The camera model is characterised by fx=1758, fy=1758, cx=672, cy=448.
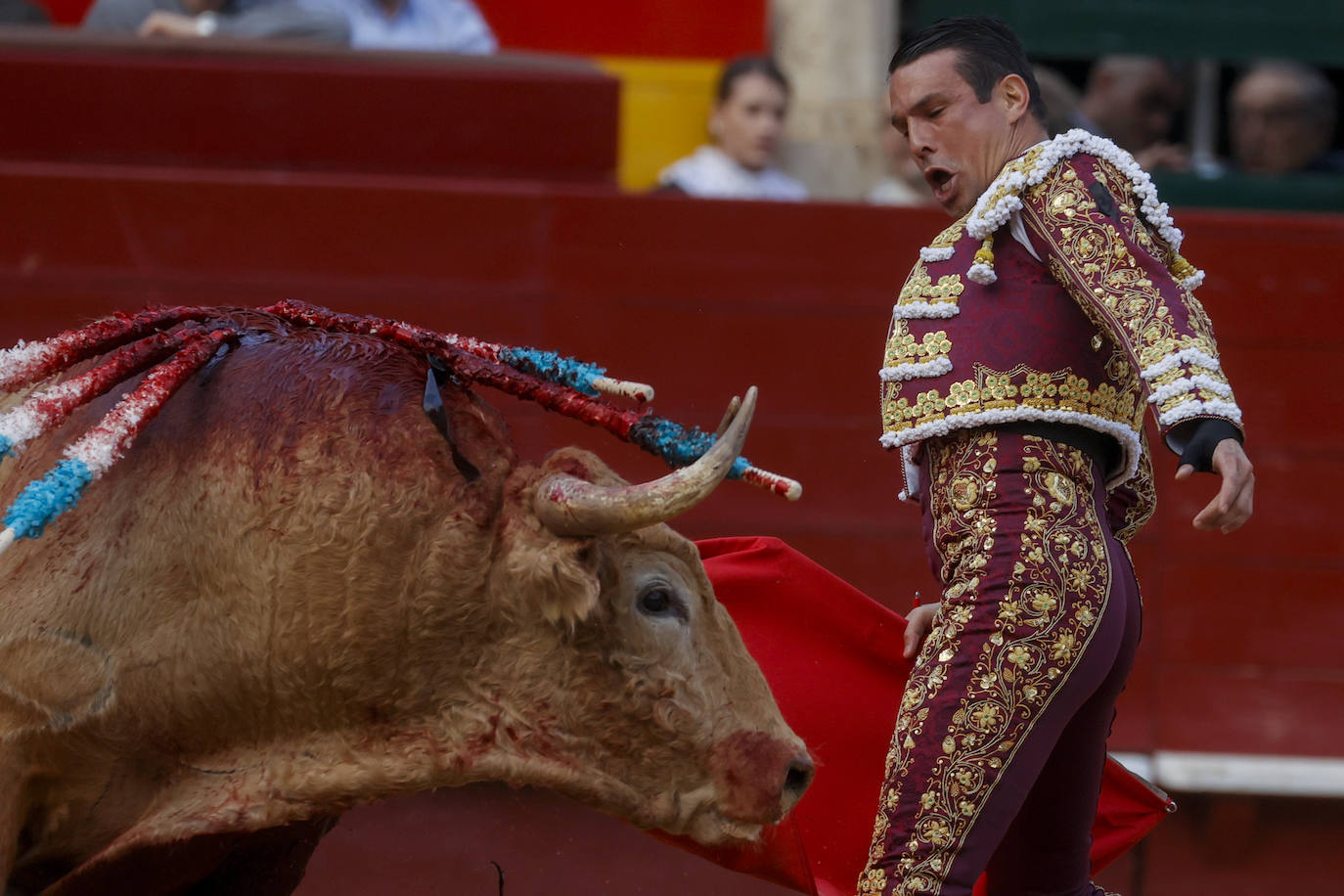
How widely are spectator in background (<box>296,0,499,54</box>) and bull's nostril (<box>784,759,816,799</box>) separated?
115 inches

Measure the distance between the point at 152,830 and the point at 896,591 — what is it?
7.50 ft

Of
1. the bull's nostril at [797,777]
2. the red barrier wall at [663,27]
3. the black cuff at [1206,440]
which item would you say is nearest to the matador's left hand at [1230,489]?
the black cuff at [1206,440]

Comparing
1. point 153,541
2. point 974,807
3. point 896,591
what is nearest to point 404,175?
point 896,591

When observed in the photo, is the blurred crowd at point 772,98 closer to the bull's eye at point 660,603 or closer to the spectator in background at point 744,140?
the spectator in background at point 744,140

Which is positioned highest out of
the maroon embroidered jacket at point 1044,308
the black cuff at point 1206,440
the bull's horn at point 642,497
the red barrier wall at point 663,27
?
the red barrier wall at point 663,27

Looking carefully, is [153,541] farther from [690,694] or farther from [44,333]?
[44,333]

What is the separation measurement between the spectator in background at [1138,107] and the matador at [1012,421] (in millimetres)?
2761

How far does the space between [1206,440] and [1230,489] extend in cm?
8

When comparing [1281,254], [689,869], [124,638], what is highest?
[1281,254]

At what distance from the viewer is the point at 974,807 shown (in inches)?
91.0

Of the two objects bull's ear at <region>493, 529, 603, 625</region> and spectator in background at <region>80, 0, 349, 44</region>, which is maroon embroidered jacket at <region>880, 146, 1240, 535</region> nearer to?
bull's ear at <region>493, 529, 603, 625</region>

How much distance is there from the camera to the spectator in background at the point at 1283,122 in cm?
514

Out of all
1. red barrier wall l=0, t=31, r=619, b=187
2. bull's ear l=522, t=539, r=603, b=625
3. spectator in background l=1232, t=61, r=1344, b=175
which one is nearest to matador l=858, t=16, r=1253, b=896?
bull's ear l=522, t=539, r=603, b=625

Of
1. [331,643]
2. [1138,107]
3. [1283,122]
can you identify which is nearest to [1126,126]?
[1138,107]
